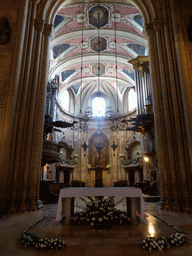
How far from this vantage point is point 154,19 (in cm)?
880

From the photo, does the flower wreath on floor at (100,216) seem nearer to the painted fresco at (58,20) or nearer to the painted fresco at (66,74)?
the painted fresco at (58,20)

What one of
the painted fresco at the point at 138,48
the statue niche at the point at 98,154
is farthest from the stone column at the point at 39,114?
the statue niche at the point at 98,154

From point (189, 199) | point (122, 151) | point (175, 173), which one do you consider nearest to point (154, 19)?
point (175, 173)

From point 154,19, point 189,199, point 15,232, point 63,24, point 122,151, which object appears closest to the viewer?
point 15,232

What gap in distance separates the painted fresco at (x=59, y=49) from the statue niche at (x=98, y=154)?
1025 centimetres

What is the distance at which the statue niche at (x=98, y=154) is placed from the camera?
21531mm

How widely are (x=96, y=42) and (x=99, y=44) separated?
12.8 inches

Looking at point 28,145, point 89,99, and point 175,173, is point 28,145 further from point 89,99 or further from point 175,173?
point 89,99

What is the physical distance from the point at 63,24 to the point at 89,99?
11.4 metres

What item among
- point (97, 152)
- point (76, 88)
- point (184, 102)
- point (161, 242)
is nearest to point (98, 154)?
point (97, 152)

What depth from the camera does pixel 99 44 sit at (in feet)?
56.8

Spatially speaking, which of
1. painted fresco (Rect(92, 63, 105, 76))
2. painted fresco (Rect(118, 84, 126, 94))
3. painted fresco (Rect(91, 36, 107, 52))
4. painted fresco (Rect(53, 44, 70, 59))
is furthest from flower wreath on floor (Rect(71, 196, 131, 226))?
painted fresco (Rect(118, 84, 126, 94))

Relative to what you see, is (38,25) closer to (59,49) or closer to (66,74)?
(59,49)

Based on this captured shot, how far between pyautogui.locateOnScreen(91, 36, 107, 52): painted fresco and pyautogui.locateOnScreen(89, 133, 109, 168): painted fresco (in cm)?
987
